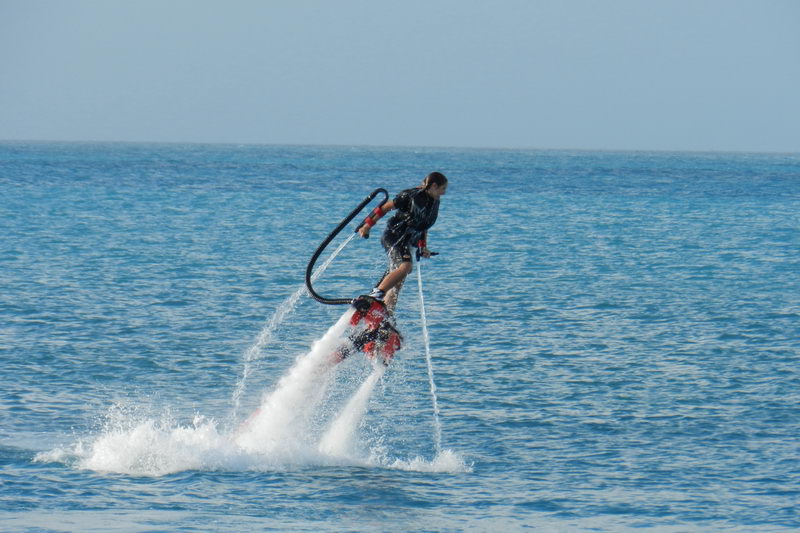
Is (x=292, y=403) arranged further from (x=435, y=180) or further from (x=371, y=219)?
(x=435, y=180)

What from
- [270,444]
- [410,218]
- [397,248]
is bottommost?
[270,444]

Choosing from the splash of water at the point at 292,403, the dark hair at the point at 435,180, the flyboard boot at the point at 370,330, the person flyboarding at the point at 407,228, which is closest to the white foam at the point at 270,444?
the splash of water at the point at 292,403

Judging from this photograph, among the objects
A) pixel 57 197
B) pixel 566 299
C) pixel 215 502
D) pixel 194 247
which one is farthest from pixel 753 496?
pixel 57 197

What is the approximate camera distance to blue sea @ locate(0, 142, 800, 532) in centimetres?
1454

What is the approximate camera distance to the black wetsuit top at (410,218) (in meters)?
15.1

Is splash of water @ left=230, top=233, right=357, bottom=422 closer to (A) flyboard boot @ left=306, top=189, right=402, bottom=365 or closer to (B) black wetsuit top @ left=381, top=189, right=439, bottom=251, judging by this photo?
(A) flyboard boot @ left=306, top=189, right=402, bottom=365

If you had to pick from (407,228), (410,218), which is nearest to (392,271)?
(407,228)

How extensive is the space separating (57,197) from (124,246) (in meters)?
32.8

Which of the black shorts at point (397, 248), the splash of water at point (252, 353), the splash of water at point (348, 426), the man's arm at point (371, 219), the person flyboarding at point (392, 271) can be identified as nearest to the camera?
the man's arm at point (371, 219)

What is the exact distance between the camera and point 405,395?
20844mm

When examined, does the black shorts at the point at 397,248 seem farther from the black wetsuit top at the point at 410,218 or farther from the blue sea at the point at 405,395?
the blue sea at the point at 405,395

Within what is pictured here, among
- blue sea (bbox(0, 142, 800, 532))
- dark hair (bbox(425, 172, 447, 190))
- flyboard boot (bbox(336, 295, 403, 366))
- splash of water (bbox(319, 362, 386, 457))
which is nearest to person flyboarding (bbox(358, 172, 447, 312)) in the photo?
dark hair (bbox(425, 172, 447, 190))

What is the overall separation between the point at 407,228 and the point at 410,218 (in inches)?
6.1

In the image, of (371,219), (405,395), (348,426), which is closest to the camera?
(371,219)
